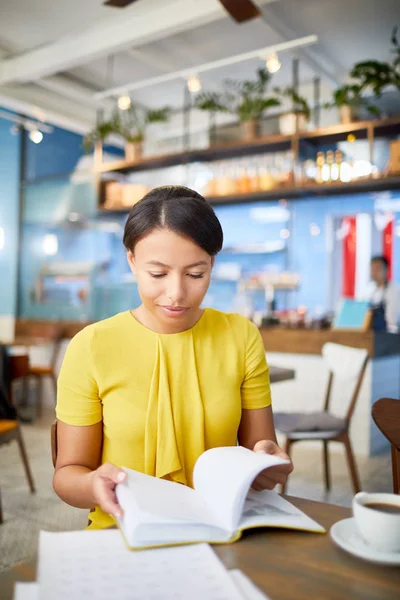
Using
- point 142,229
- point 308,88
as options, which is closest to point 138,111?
point 308,88

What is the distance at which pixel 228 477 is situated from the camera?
2.74 feet

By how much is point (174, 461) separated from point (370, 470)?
3.10m

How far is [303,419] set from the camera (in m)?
3.12

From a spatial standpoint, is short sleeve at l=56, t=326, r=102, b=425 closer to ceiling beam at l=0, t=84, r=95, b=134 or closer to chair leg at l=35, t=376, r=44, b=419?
chair leg at l=35, t=376, r=44, b=419

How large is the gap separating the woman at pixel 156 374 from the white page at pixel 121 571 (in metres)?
0.28

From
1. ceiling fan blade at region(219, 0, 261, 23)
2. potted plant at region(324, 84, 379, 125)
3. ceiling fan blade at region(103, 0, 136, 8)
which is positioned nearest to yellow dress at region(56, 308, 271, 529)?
ceiling fan blade at region(219, 0, 261, 23)

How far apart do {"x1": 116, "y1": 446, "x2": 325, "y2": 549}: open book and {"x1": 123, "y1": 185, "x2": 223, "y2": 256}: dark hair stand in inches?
16.5

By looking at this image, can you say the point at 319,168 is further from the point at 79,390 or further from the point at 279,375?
the point at 79,390

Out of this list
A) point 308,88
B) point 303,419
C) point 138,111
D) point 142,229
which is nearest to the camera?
point 142,229

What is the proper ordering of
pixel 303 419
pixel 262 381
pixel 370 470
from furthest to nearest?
pixel 370 470 < pixel 303 419 < pixel 262 381

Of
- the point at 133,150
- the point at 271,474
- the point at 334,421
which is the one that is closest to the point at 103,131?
the point at 133,150

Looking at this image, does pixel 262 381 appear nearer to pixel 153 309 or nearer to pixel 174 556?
pixel 153 309

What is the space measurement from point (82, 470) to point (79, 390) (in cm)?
16

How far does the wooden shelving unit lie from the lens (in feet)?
16.5
